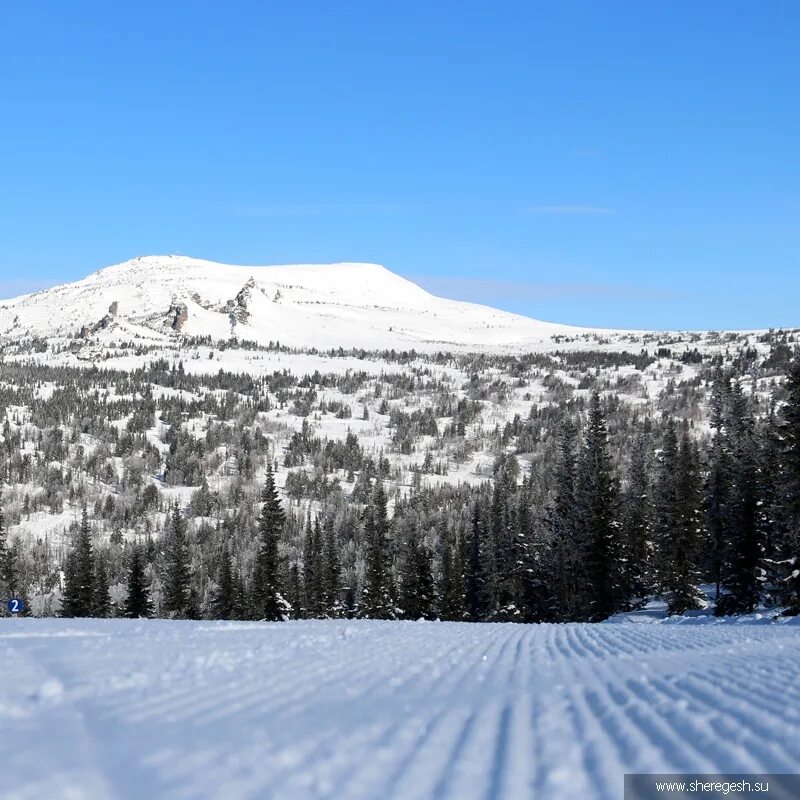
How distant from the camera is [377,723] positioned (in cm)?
693

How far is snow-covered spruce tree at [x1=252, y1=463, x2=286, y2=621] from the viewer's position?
56.5 metres

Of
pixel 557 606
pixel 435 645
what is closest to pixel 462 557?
pixel 557 606

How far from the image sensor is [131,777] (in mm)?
5137

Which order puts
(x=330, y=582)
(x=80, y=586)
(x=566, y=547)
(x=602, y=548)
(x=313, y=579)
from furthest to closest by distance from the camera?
(x=330, y=582), (x=313, y=579), (x=80, y=586), (x=566, y=547), (x=602, y=548)

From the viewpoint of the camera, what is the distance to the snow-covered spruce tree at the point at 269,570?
56.5 meters

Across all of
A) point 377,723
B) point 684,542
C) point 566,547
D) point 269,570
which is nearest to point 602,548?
point 684,542

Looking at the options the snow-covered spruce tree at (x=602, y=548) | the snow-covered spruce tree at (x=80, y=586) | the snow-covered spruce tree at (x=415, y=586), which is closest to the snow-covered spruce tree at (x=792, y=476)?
the snow-covered spruce tree at (x=602, y=548)

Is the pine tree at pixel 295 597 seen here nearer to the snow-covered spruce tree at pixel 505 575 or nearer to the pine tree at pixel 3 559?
the snow-covered spruce tree at pixel 505 575

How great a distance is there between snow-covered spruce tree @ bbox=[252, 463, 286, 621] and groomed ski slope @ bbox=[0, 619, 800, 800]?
150 feet

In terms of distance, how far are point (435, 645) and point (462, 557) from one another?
2504 inches

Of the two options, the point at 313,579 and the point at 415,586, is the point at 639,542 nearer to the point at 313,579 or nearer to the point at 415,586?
the point at 415,586

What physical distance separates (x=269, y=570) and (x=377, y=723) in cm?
5276

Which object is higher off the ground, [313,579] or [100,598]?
[313,579]

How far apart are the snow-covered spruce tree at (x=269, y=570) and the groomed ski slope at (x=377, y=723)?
45806mm
